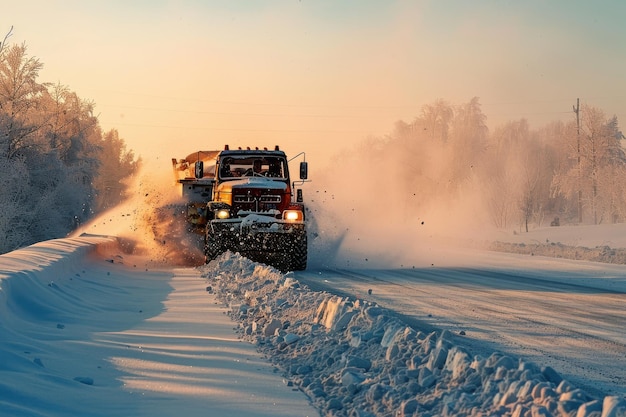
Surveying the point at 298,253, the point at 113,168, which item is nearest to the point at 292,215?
the point at 298,253

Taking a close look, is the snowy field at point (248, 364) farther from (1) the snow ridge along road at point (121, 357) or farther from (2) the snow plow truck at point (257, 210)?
(2) the snow plow truck at point (257, 210)

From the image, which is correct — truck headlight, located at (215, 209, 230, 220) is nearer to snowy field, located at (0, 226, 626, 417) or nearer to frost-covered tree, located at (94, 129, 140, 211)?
snowy field, located at (0, 226, 626, 417)

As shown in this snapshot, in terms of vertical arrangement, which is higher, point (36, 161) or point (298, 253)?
point (36, 161)

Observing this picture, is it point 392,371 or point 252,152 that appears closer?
point 392,371

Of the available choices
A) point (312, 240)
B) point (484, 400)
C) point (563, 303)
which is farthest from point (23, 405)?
point (312, 240)

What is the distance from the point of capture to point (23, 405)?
4.75 metres

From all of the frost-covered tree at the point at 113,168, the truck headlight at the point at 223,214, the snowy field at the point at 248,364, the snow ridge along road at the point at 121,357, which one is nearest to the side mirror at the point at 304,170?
the truck headlight at the point at 223,214

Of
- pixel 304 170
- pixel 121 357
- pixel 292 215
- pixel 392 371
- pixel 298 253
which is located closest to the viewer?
pixel 392 371

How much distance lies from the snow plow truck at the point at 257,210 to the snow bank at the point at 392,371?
796cm

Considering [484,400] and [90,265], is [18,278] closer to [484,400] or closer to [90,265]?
[484,400]

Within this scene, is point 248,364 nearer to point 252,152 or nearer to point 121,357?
point 121,357

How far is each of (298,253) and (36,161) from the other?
93.9 ft

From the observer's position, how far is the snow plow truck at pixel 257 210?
682 inches

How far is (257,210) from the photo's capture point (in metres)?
17.8
